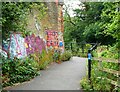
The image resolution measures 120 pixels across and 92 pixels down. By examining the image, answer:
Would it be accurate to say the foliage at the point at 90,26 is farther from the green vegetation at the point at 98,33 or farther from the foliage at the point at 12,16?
the foliage at the point at 12,16

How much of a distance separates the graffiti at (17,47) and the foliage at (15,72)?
2.40 feet

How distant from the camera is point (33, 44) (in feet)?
43.3

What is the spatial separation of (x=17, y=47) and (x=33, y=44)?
198 centimetres

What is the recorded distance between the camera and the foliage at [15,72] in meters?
8.52

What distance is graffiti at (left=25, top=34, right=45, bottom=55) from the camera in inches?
488

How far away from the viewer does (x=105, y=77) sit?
7031mm

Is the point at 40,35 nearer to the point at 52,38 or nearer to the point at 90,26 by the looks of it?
the point at 52,38

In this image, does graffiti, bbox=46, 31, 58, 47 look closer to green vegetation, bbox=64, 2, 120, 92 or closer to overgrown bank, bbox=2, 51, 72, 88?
green vegetation, bbox=64, 2, 120, 92

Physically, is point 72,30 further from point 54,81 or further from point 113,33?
point 113,33

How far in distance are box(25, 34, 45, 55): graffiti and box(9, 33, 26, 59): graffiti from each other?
1.71 ft

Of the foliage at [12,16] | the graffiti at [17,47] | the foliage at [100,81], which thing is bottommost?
the foliage at [100,81]

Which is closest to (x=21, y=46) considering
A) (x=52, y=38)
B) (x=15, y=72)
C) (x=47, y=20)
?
(x=15, y=72)

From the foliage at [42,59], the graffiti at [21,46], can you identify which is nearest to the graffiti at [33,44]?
the graffiti at [21,46]

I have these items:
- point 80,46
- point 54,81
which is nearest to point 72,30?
point 80,46
